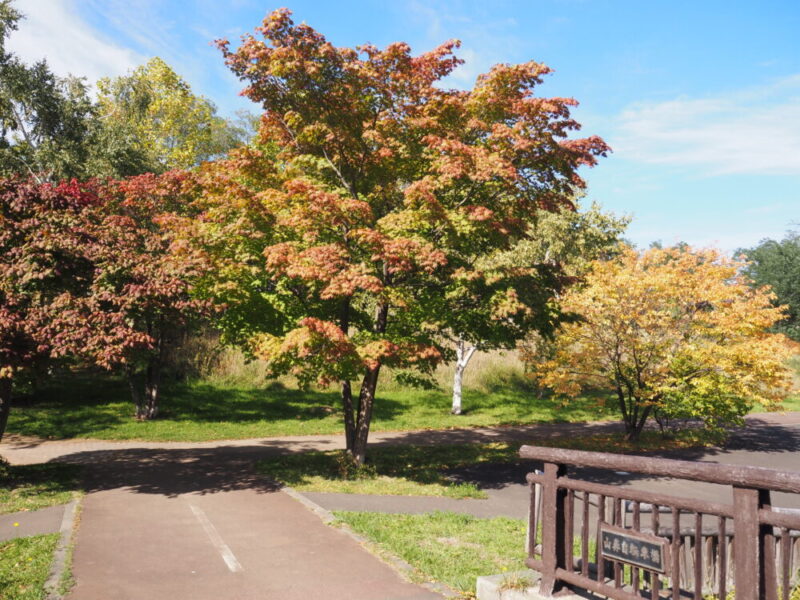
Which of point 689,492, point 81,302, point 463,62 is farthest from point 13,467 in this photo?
point 689,492

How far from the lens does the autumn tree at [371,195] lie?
10078 millimetres

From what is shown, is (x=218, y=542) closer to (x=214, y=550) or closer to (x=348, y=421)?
(x=214, y=550)

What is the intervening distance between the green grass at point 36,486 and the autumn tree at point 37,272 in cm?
206

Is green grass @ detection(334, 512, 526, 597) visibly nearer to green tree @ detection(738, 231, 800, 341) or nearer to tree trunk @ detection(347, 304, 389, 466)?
tree trunk @ detection(347, 304, 389, 466)

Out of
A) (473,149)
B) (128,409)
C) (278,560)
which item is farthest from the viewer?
(128,409)

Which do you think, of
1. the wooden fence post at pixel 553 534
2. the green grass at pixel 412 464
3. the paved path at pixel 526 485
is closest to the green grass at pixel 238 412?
the green grass at pixel 412 464

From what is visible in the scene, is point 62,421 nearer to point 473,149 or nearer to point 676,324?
point 473,149

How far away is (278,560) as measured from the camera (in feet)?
21.9

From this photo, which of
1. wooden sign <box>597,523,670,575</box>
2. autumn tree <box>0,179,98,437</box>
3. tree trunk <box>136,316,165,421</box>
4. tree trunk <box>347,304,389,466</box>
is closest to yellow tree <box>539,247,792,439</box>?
tree trunk <box>347,304,389,466</box>

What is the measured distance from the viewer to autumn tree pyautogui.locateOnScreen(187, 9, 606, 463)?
397 inches

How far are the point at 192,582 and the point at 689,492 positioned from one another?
982 cm

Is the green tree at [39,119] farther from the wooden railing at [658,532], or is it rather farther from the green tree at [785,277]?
the green tree at [785,277]

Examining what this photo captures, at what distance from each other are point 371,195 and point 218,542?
23.5ft

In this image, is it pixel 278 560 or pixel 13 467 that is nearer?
pixel 278 560
